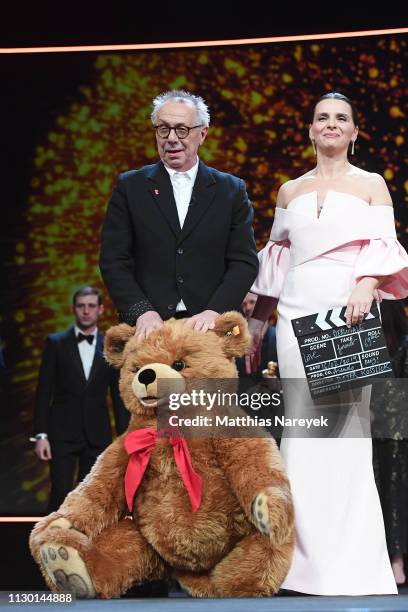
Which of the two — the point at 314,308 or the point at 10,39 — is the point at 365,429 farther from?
the point at 10,39

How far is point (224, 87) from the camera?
5.98 m

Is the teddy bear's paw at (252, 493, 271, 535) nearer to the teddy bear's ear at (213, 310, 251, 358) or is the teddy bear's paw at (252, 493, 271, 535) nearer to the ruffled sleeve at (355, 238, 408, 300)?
the teddy bear's ear at (213, 310, 251, 358)

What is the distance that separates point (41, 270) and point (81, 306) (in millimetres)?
467

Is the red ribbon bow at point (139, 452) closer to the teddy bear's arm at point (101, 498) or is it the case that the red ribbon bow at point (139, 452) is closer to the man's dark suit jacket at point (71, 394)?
the teddy bear's arm at point (101, 498)

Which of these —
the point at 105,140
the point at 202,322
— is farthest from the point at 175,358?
the point at 105,140

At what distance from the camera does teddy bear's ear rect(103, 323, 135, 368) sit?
3713 millimetres

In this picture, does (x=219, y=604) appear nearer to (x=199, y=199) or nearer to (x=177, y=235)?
(x=177, y=235)

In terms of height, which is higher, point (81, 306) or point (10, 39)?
point (10, 39)

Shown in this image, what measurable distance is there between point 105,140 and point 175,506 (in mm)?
3100

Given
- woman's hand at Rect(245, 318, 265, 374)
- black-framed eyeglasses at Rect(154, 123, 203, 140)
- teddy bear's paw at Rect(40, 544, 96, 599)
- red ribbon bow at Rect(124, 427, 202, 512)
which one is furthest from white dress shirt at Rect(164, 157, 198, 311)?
teddy bear's paw at Rect(40, 544, 96, 599)

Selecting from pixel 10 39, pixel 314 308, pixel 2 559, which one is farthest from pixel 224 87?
pixel 2 559

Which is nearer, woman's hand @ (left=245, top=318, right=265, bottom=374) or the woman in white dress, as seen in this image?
the woman in white dress

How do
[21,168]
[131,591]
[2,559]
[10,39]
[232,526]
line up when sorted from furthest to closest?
[21,168] → [2,559] → [10,39] → [131,591] → [232,526]

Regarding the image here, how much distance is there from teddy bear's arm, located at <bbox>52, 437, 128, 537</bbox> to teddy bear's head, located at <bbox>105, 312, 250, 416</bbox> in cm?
20
